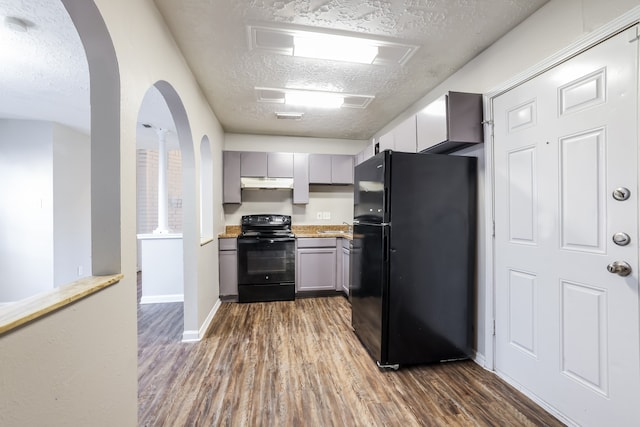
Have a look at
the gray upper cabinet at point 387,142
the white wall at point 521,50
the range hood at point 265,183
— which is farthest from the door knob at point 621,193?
the range hood at point 265,183

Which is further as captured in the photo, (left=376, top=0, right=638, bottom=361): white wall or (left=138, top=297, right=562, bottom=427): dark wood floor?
(left=138, top=297, right=562, bottom=427): dark wood floor

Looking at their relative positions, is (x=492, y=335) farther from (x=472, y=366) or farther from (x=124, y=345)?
(x=124, y=345)

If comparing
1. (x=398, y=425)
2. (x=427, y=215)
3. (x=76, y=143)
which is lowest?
(x=398, y=425)

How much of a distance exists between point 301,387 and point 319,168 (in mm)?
3010

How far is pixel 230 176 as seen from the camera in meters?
3.88

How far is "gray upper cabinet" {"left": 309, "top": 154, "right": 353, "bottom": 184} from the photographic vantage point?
4.12m

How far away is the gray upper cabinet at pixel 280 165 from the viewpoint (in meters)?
3.98

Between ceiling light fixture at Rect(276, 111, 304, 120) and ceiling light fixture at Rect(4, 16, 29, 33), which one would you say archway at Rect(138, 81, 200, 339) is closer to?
ceiling light fixture at Rect(4, 16, 29, 33)

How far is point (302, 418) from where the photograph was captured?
1.54 m

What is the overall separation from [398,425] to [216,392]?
1173mm

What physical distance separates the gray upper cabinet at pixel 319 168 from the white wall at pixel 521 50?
1.95 meters

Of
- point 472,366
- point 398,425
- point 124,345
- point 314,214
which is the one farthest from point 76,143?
point 472,366

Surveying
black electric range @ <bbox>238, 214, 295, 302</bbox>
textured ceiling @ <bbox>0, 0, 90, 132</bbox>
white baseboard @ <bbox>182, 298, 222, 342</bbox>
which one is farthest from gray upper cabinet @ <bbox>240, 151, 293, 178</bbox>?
white baseboard @ <bbox>182, 298, 222, 342</bbox>

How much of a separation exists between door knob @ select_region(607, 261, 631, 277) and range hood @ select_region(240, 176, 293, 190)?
3.43 meters
